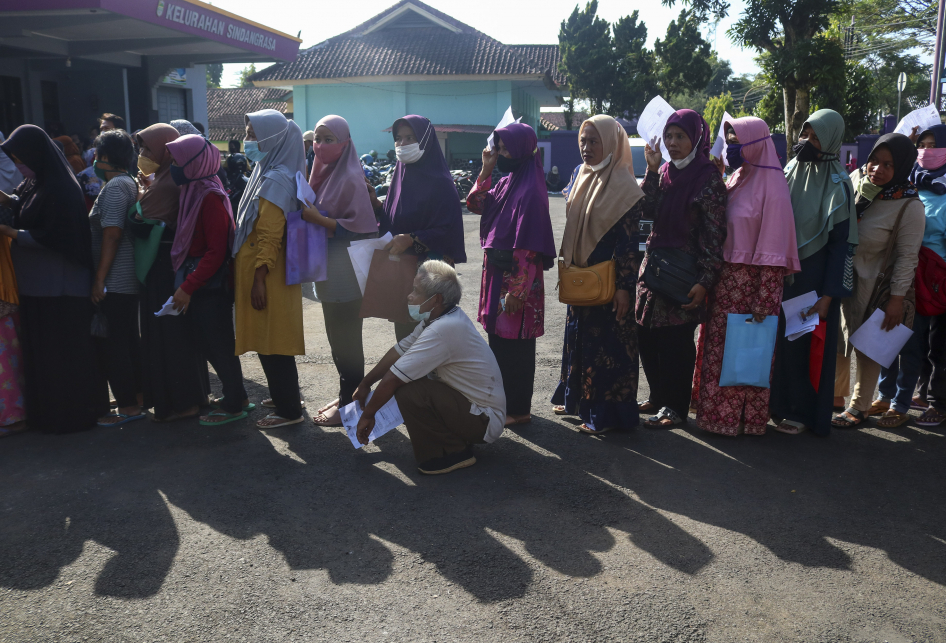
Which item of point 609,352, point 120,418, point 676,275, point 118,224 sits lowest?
point 120,418

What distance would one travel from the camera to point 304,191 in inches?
165

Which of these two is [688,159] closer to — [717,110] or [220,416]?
[220,416]

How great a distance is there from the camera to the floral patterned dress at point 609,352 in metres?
4.15

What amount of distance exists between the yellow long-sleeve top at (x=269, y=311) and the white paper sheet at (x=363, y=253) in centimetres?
38

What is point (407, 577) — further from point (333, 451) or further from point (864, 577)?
point (864, 577)

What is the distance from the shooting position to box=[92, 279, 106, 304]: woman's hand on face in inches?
168

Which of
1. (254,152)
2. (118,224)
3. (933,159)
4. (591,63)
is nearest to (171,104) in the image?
(118,224)

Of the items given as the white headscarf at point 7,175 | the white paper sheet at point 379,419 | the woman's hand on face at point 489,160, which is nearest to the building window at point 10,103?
the white headscarf at point 7,175

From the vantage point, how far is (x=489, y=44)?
91.1 ft

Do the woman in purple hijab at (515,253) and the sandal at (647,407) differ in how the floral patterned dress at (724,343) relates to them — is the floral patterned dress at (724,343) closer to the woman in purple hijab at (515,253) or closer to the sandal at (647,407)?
the sandal at (647,407)

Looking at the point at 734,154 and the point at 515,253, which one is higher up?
the point at 734,154

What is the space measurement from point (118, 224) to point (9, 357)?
100 centimetres

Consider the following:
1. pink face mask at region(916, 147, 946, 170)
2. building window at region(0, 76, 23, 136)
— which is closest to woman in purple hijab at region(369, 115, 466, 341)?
pink face mask at region(916, 147, 946, 170)

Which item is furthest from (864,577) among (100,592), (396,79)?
(396,79)
